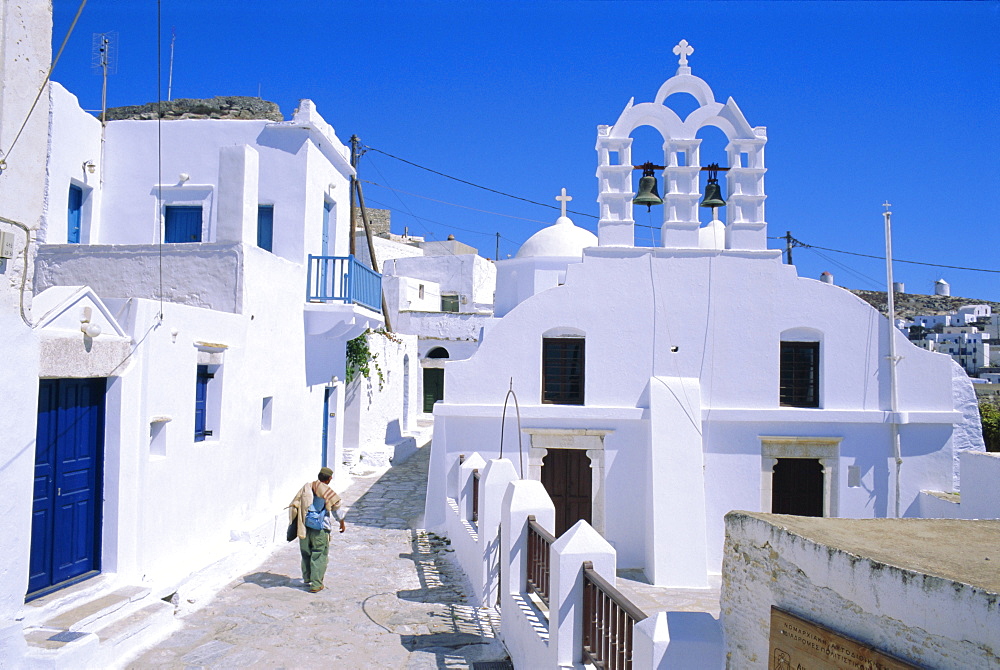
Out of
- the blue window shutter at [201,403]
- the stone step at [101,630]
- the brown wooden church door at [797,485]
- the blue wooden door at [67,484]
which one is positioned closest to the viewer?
the stone step at [101,630]

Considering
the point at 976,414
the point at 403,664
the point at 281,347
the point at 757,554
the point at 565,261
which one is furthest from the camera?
the point at 565,261

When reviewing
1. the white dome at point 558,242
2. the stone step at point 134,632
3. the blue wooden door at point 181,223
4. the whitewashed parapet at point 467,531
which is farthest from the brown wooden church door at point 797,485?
the blue wooden door at point 181,223

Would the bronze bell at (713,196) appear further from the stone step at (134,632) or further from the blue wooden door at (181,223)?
the stone step at (134,632)

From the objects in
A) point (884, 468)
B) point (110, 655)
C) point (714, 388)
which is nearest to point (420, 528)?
point (714, 388)

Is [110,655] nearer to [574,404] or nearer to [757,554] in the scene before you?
[757,554]

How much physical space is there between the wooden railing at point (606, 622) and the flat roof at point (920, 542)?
1.24m

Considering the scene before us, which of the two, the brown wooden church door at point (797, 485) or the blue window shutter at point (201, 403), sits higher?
the blue window shutter at point (201, 403)

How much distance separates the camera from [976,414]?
35.6ft

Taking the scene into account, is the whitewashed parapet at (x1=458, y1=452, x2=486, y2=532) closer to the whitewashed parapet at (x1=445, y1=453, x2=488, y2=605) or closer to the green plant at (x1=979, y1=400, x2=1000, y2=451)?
the whitewashed parapet at (x1=445, y1=453, x2=488, y2=605)

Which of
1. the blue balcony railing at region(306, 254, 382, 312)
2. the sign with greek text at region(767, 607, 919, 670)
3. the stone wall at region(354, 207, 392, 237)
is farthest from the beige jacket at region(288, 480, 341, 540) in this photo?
the stone wall at region(354, 207, 392, 237)

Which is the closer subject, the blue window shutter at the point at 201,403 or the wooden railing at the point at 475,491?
the blue window shutter at the point at 201,403

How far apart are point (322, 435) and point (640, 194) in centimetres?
696

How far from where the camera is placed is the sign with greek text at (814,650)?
2338 millimetres

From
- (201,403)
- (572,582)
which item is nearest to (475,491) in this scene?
(201,403)
